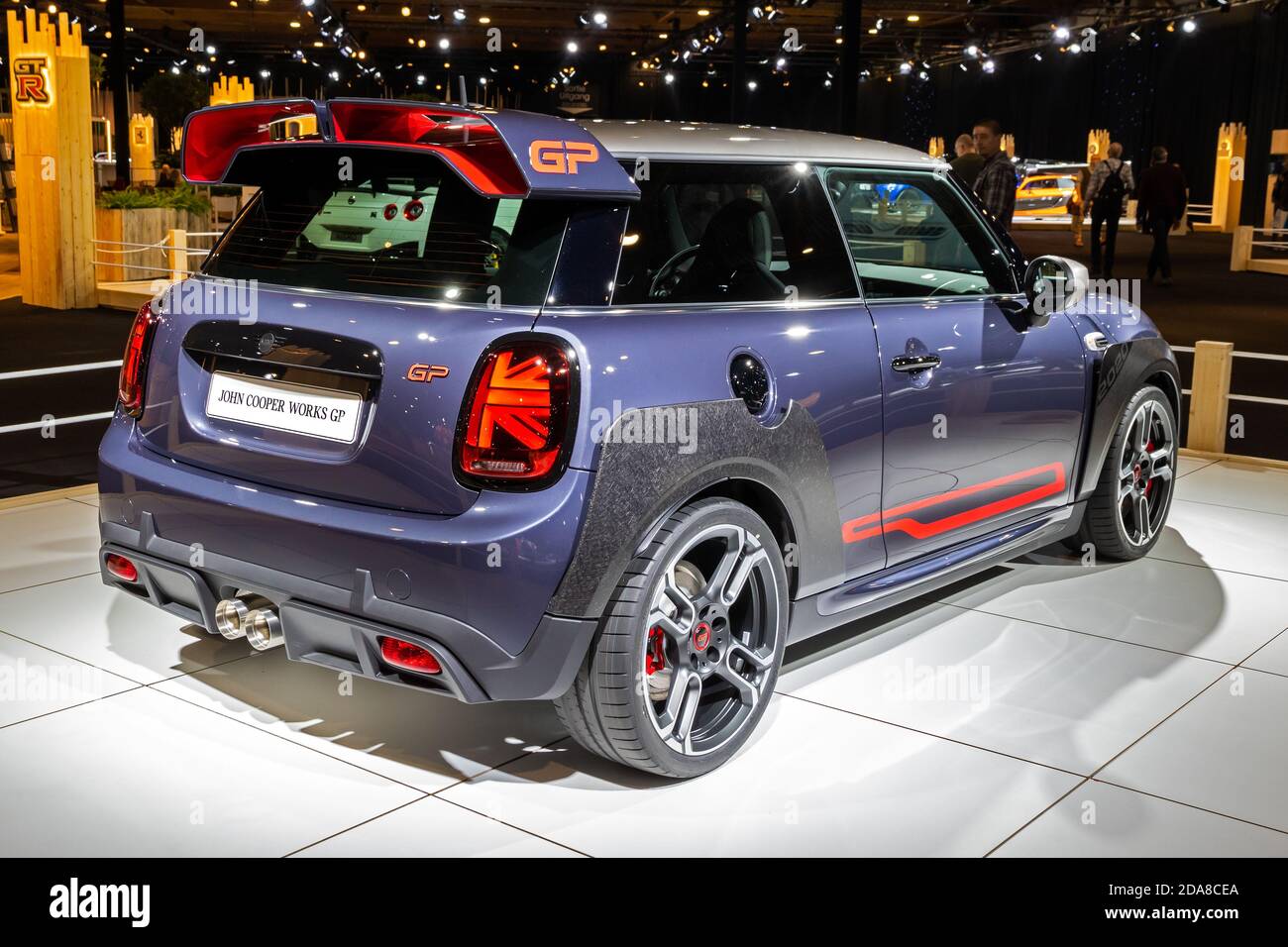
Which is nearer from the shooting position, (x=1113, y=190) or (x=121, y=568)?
(x=121, y=568)

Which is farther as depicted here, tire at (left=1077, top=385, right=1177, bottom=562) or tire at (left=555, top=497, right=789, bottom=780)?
tire at (left=1077, top=385, right=1177, bottom=562)

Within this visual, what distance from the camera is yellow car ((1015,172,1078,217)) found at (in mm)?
31922

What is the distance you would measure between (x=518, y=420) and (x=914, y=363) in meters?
1.39

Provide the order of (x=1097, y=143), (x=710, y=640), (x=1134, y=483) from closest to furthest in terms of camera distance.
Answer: (x=710, y=640), (x=1134, y=483), (x=1097, y=143)

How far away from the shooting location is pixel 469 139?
2941 mm

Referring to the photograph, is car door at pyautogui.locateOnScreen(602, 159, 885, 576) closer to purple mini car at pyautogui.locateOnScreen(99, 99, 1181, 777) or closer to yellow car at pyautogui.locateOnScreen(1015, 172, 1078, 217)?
purple mini car at pyautogui.locateOnScreen(99, 99, 1181, 777)

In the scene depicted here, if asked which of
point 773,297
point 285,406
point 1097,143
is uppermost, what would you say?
point 1097,143

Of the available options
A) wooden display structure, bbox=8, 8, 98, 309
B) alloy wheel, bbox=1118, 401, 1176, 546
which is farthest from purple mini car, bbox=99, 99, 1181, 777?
wooden display structure, bbox=8, 8, 98, 309

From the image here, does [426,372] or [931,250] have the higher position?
[931,250]

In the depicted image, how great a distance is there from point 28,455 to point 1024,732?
576 cm

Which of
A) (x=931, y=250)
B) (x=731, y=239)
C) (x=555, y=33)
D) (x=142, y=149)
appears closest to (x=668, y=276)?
(x=731, y=239)

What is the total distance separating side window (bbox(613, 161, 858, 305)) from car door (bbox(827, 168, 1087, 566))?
14 cm

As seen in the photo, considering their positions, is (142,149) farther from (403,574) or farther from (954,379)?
(403,574)

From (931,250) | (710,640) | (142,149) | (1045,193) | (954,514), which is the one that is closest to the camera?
(710,640)
